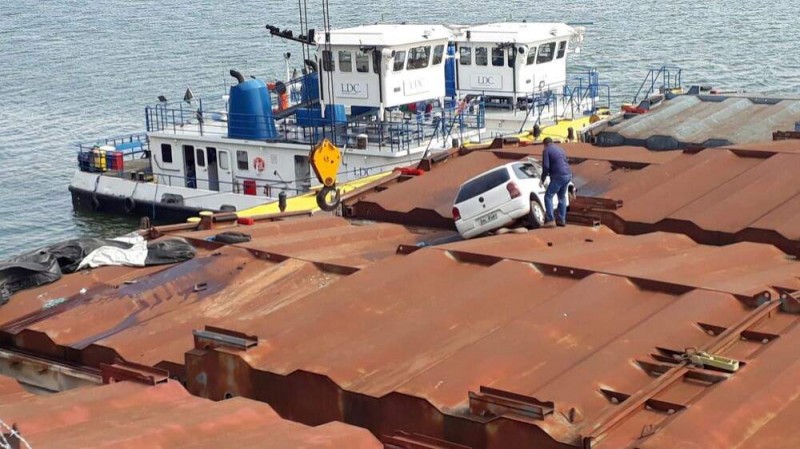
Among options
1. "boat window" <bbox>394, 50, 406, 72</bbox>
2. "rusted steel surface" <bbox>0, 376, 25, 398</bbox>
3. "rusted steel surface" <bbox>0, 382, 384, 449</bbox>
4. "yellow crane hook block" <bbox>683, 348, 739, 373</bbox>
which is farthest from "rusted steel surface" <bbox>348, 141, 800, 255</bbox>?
"boat window" <bbox>394, 50, 406, 72</bbox>

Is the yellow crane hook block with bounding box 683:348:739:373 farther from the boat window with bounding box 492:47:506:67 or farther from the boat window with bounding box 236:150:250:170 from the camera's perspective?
the boat window with bounding box 492:47:506:67

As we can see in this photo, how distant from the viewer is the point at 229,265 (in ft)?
49.8

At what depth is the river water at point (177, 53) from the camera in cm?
4272

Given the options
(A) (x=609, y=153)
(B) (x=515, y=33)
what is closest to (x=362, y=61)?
(B) (x=515, y=33)

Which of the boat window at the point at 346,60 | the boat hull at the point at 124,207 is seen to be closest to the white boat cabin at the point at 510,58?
the boat window at the point at 346,60

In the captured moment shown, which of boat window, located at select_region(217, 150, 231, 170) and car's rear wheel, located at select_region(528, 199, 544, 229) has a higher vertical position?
car's rear wheel, located at select_region(528, 199, 544, 229)

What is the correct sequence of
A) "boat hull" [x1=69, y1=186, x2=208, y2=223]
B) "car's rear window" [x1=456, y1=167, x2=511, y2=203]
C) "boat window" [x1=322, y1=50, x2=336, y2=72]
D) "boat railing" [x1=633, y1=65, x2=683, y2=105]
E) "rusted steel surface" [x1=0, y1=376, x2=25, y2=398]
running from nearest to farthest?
"rusted steel surface" [x1=0, y1=376, x2=25, y2=398], "car's rear window" [x1=456, y1=167, x2=511, y2=203], "boat window" [x1=322, y1=50, x2=336, y2=72], "boat hull" [x1=69, y1=186, x2=208, y2=223], "boat railing" [x1=633, y1=65, x2=683, y2=105]

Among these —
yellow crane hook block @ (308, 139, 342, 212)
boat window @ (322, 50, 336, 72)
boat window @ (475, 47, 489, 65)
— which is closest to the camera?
yellow crane hook block @ (308, 139, 342, 212)

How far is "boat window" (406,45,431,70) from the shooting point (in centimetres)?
3666

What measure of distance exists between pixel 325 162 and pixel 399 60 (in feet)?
41.4

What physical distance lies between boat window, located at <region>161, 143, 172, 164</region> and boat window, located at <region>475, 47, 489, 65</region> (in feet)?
31.4

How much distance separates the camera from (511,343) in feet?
37.8

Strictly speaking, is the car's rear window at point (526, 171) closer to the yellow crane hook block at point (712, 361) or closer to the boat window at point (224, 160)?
the yellow crane hook block at point (712, 361)

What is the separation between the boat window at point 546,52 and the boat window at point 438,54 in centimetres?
360
